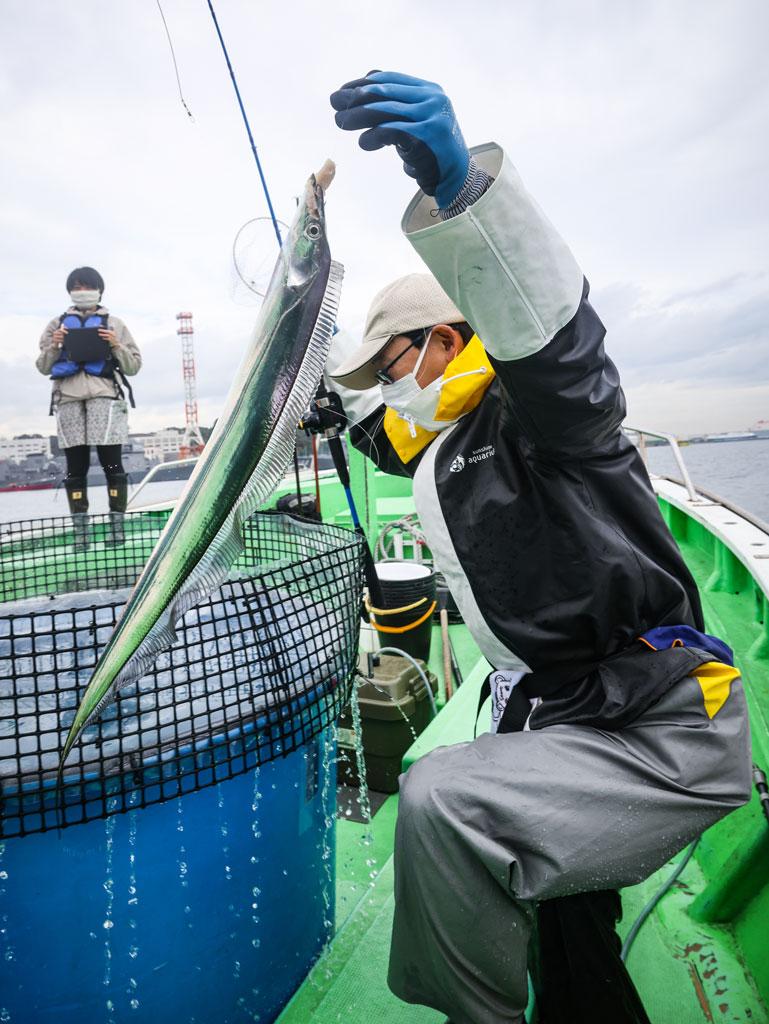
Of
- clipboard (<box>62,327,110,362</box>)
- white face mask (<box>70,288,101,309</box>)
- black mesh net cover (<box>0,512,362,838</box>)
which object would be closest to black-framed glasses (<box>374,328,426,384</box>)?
black mesh net cover (<box>0,512,362,838</box>)

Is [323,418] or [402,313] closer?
[402,313]

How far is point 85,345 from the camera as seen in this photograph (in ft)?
15.8

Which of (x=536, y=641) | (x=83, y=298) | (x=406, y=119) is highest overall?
(x=83, y=298)

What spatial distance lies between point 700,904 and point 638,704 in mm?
1226

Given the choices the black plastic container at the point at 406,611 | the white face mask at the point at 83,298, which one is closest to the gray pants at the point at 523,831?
the black plastic container at the point at 406,611

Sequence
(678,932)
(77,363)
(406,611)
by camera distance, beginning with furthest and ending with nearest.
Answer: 1. (77,363)
2. (406,611)
3. (678,932)

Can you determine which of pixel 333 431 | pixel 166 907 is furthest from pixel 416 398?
pixel 166 907

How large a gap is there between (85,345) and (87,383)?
0.98 feet

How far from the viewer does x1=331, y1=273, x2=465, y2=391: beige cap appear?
6.32 feet

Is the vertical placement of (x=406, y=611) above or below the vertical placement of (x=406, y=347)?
below

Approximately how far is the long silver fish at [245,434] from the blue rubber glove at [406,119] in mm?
137

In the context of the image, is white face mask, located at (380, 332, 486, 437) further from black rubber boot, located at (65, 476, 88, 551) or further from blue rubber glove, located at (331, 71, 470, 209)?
black rubber boot, located at (65, 476, 88, 551)

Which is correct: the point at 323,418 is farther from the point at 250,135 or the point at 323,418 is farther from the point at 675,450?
the point at 675,450

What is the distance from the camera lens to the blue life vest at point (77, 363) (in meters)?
4.78
